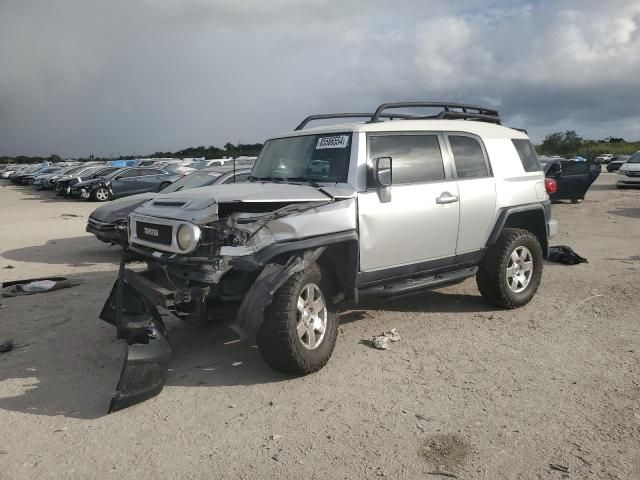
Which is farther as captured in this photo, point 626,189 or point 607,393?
point 626,189

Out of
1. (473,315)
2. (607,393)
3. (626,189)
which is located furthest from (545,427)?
(626,189)

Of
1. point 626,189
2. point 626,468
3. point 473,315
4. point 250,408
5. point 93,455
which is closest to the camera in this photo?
point 626,468

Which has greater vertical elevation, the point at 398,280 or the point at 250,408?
the point at 398,280

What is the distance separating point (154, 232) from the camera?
14.4 feet

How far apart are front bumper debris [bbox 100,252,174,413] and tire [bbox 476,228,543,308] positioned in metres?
3.43

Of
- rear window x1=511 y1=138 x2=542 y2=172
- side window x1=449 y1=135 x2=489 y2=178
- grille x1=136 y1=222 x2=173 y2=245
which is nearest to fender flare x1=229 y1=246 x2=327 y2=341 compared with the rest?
grille x1=136 y1=222 x2=173 y2=245

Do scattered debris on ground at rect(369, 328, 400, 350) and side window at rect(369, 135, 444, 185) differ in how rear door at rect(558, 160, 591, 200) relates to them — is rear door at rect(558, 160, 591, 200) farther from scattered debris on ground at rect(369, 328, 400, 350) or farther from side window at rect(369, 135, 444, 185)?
scattered debris on ground at rect(369, 328, 400, 350)

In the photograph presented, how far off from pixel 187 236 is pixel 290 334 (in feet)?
3.54

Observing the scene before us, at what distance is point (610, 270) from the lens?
7.67 metres

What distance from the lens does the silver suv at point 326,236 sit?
3.98 metres

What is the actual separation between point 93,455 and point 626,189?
23.4 m

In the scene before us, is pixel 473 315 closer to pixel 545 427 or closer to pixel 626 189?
pixel 545 427

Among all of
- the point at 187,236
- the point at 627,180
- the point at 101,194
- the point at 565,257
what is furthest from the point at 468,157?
the point at 101,194

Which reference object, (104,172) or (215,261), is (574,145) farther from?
(215,261)
